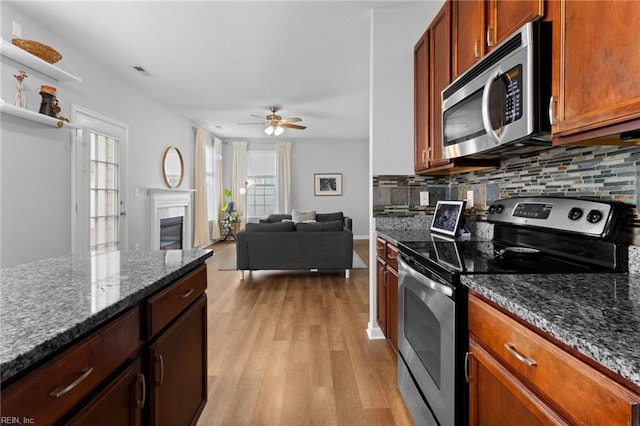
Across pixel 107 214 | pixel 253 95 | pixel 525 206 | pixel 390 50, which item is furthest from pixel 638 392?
pixel 253 95

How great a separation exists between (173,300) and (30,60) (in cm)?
289

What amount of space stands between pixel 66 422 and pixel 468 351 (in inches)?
44.8

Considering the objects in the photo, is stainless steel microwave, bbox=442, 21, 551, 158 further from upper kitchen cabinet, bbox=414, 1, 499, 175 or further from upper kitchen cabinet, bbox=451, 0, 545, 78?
upper kitchen cabinet, bbox=414, 1, 499, 175

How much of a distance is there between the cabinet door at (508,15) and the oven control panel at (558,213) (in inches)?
29.4

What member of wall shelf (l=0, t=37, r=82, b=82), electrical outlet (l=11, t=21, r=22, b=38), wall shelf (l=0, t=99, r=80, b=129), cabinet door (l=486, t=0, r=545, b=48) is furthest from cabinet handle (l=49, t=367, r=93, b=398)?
electrical outlet (l=11, t=21, r=22, b=38)

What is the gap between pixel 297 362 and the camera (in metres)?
2.34

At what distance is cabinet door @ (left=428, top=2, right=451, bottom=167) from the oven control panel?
0.47 meters

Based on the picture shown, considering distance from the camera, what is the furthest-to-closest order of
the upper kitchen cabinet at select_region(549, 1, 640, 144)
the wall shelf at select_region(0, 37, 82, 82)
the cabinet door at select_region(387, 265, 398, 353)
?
1. the wall shelf at select_region(0, 37, 82, 82)
2. the cabinet door at select_region(387, 265, 398, 353)
3. the upper kitchen cabinet at select_region(549, 1, 640, 144)

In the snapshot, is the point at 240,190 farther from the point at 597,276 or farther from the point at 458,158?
the point at 597,276

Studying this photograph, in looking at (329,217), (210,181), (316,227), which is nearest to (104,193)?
(316,227)

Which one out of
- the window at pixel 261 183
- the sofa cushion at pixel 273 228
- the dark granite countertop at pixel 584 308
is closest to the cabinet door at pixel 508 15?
the dark granite countertop at pixel 584 308

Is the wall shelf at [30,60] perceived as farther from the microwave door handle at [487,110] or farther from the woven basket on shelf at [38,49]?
the microwave door handle at [487,110]

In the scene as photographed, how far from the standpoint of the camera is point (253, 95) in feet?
17.4

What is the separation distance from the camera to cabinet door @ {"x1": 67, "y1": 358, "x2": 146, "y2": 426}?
79 cm
